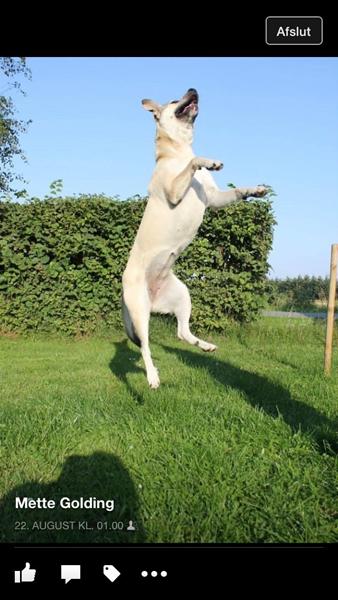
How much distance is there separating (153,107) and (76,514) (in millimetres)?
3139

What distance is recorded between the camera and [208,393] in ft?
15.0

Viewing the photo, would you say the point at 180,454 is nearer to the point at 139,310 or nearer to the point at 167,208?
the point at 139,310

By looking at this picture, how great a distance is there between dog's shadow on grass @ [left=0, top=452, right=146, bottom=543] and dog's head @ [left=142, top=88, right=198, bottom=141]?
2629mm

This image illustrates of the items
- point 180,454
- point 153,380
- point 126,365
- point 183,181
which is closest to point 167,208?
point 183,181

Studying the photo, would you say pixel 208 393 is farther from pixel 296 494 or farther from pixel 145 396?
pixel 296 494

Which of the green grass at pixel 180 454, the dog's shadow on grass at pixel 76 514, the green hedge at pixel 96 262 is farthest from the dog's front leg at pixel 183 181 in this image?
the green hedge at pixel 96 262

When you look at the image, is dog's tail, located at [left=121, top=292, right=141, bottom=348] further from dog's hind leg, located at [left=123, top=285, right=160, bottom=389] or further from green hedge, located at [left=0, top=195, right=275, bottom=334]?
green hedge, located at [left=0, top=195, right=275, bottom=334]

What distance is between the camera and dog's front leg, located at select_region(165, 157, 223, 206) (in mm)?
3416

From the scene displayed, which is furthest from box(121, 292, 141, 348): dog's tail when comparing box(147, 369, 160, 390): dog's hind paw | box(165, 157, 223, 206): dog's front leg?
box(165, 157, 223, 206): dog's front leg
